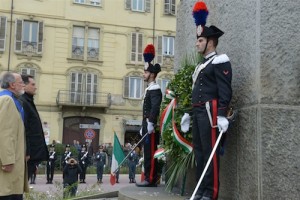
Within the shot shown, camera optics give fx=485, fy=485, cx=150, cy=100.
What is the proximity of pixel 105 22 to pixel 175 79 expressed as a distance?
96.7 ft

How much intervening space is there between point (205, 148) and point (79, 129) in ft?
97.2

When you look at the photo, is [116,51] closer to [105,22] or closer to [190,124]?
[105,22]

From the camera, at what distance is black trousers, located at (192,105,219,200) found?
181 inches

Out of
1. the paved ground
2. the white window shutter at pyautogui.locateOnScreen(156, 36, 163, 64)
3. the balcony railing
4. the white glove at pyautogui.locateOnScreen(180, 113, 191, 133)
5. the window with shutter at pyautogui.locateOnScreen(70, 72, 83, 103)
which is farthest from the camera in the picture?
the white window shutter at pyautogui.locateOnScreen(156, 36, 163, 64)

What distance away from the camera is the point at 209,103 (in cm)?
473

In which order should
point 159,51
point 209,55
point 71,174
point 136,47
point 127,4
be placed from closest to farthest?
point 209,55, point 71,174, point 136,47, point 127,4, point 159,51

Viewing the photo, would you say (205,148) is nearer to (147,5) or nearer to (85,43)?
(85,43)

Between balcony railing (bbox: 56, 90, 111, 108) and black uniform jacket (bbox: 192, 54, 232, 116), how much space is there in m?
28.9

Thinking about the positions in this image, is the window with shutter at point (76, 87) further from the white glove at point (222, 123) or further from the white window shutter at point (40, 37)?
the white glove at point (222, 123)

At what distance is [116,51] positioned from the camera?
34.8 m

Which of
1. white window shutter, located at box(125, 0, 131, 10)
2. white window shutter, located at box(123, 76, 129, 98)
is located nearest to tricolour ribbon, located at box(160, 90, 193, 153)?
white window shutter, located at box(123, 76, 129, 98)

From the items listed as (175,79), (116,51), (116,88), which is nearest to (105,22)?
(116,51)

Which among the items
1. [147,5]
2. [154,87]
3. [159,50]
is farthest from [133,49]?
[154,87]

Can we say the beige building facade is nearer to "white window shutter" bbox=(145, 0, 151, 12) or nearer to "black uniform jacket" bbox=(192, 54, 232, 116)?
"white window shutter" bbox=(145, 0, 151, 12)
